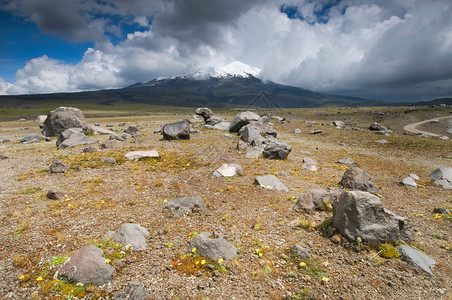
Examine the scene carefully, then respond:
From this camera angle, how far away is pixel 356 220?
340 inches

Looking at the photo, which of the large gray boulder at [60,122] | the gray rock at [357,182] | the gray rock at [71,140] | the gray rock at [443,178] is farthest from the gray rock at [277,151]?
the large gray boulder at [60,122]

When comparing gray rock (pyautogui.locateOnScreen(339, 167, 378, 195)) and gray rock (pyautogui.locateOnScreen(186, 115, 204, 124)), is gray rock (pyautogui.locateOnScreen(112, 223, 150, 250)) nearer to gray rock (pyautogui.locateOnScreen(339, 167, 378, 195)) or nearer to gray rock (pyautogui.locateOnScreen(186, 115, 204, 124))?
gray rock (pyautogui.locateOnScreen(339, 167, 378, 195))

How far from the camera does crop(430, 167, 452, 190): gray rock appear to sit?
17156 mm

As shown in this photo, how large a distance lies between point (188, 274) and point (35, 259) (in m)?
5.35

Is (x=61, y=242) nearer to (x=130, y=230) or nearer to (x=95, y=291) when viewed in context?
(x=130, y=230)

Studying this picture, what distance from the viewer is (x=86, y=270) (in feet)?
22.5

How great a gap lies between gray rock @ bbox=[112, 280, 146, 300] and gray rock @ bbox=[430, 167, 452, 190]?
72.3 feet

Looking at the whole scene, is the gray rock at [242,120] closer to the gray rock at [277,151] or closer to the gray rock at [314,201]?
the gray rock at [277,151]

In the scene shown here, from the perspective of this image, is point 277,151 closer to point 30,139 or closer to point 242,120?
point 242,120

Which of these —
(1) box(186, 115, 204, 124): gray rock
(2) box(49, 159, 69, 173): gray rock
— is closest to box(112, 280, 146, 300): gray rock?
(2) box(49, 159, 69, 173): gray rock

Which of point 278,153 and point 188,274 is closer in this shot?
point 188,274

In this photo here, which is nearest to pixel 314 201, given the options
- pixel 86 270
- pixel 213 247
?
pixel 213 247

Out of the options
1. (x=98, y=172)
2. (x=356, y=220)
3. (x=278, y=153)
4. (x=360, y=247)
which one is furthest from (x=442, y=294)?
(x=98, y=172)

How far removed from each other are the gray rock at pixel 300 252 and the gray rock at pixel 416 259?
3.46m
